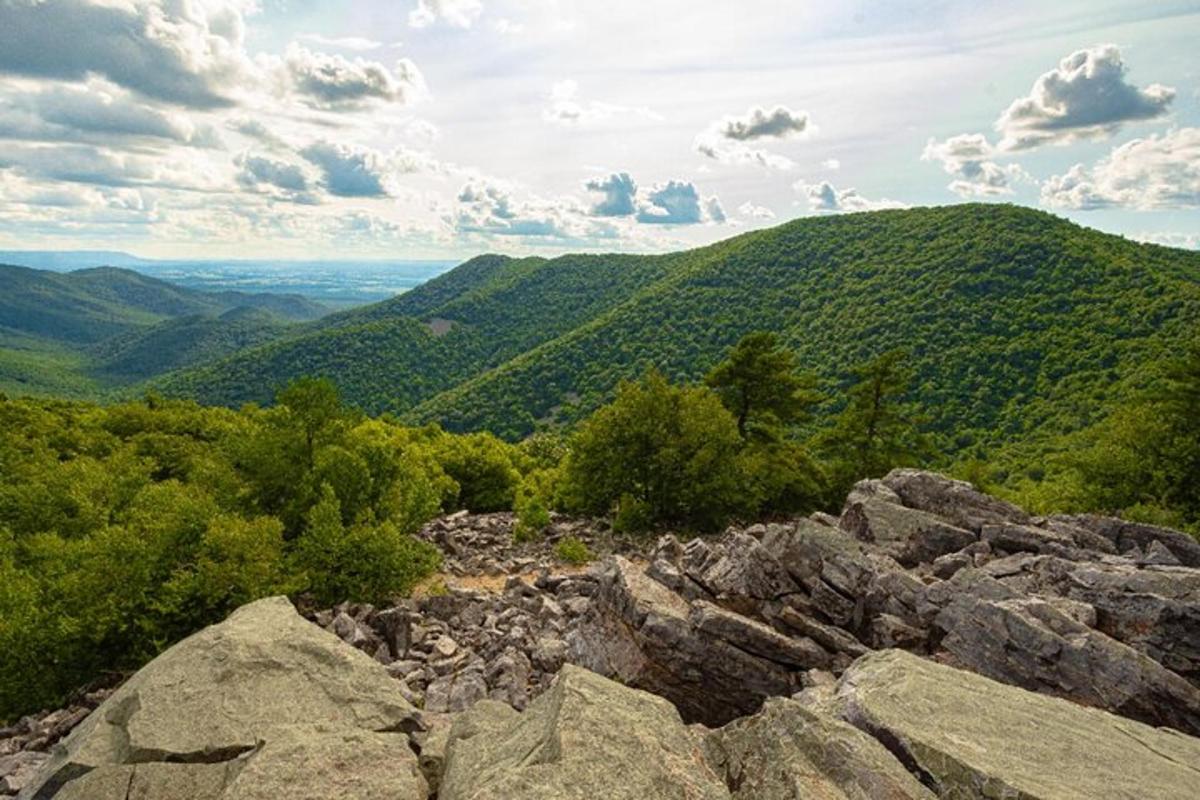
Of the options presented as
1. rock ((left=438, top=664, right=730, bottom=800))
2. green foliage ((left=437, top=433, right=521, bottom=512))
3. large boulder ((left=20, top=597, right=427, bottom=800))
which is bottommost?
green foliage ((left=437, top=433, right=521, bottom=512))

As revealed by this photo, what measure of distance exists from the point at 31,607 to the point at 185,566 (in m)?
4.82

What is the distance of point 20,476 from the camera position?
4816 cm

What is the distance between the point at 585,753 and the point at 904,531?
20759mm

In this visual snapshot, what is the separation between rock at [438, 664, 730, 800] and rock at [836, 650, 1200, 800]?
3297mm

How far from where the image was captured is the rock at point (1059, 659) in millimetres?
13961

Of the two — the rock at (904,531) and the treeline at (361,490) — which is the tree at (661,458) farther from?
the rock at (904,531)

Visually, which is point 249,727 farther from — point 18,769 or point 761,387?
point 761,387

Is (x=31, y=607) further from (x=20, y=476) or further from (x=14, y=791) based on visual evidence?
(x=20, y=476)

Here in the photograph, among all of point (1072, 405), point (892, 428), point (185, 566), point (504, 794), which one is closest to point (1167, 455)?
point (892, 428)

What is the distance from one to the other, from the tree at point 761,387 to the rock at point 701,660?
3111 centimetres

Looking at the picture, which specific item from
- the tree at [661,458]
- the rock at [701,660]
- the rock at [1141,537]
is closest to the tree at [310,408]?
the tree at [661,458]

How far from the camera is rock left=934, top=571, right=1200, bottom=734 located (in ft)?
45.8

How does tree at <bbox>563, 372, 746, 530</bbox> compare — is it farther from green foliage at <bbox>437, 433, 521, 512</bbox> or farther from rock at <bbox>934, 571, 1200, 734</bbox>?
rock at <bbox>934, 571, 1200, 734</bbox>

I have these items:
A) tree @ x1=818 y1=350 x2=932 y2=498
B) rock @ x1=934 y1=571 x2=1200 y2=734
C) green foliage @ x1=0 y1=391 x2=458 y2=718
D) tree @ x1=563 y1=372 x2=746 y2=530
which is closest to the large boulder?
green foliage @ x1=0 y1=391 x2=458 y2=718
